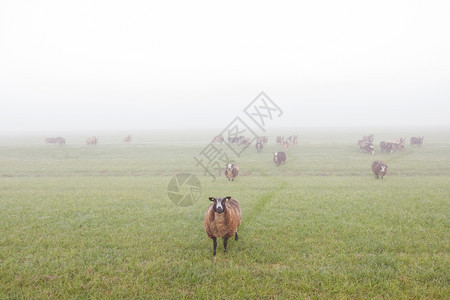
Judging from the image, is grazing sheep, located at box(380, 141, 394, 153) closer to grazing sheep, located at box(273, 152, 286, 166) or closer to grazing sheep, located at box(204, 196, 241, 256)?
grazing sheep, located at box(273, 152, 286, 166)

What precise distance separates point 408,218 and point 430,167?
17.8 metres

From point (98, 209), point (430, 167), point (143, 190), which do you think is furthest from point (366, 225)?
point (430, 167)

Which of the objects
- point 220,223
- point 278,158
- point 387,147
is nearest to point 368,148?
point 387,147

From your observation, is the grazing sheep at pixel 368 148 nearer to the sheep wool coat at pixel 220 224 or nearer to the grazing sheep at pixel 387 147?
the grazing sheep at pixel 387 147

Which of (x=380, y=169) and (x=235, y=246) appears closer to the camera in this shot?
(x=235, y=246)

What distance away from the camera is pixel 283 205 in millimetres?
11000

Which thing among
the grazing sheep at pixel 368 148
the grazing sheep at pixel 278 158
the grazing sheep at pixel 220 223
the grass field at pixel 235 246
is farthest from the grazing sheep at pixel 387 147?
the grazing sheep at pixel 220 223

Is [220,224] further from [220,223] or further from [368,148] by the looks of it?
[368,148]

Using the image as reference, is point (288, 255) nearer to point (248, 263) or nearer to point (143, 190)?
point (248, 263)

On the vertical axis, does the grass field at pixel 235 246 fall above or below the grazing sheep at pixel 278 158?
below

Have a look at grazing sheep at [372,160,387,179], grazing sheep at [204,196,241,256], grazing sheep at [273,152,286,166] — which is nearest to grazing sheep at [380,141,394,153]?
grazing sheep at [372,160,387,179]

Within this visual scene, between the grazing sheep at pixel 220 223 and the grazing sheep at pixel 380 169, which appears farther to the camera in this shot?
the grazing sheep at pixel 380 169

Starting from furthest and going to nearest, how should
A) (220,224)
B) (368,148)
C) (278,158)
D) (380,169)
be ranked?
1. (368,148)
2. (278,158)
3. (380,169)
4. (220,224)

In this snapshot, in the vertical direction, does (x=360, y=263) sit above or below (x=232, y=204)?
below
